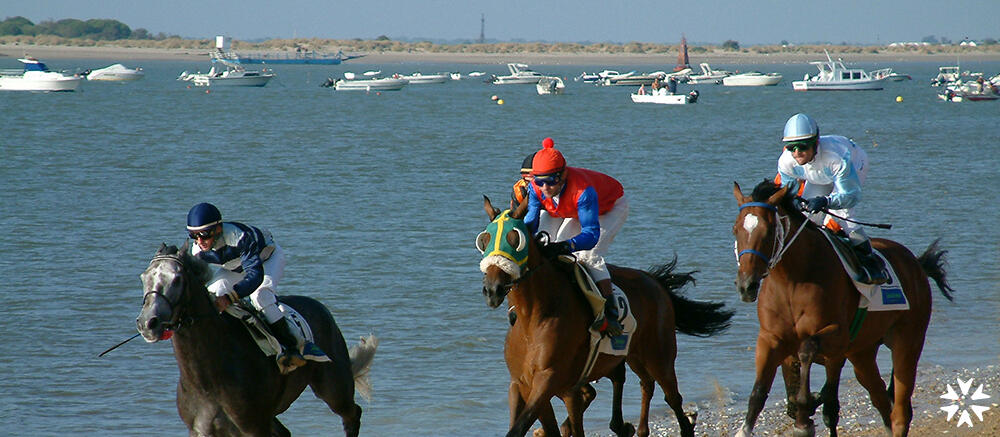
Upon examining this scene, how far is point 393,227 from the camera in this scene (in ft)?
79.0

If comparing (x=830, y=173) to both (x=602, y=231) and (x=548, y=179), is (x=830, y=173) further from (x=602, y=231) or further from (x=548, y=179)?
(x=548, y=179)

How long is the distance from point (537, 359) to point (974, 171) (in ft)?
104

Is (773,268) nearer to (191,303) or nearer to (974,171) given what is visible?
(191,303)

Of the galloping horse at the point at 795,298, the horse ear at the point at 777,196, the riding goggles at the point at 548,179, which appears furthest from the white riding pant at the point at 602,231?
the horse ear at the point at 777,196

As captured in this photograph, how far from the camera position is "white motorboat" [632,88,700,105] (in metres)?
80.1

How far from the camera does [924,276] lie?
9.41 meters

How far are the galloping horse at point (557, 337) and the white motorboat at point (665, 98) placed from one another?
71.5 meters

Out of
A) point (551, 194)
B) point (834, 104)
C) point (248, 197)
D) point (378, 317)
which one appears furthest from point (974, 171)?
point (834, 104)

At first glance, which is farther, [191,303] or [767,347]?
[767,347]

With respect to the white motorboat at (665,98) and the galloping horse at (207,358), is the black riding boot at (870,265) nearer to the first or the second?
the galloping horse at (207,358)

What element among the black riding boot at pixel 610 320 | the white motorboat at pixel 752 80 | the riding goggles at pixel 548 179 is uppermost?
the riding goggles at pixel 548 179

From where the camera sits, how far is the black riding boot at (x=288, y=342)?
25.8 feet

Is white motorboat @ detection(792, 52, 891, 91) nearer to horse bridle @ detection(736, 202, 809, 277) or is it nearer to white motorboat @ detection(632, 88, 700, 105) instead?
white motorboat @ detection(632, 88, 700, 105)

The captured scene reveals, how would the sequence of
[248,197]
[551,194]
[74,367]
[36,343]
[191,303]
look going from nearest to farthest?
1. [191,303]
2. [551,194]
3. [74,367]
4. [36,343]
5. [248,197]
